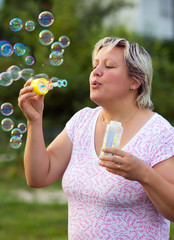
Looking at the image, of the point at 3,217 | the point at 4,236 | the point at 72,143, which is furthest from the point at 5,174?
the point at 72,143

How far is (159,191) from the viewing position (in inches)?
73.0

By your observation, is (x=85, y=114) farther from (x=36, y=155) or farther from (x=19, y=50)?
(x=19, y=50)

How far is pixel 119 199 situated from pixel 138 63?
0.71 meters

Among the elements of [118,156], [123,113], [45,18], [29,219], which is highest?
[45,18]

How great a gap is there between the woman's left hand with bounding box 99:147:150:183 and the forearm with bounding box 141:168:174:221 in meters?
0.05

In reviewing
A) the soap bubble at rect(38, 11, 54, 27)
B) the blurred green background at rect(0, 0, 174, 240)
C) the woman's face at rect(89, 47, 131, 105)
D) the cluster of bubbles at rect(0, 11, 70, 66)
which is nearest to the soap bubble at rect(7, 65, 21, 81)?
Result: the cluster of bubbles at rect(0, 11, 70, 66)

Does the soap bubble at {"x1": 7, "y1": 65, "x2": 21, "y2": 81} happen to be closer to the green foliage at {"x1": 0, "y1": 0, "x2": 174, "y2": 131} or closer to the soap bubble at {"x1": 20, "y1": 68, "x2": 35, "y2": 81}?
the soap bubble at {"x1": 20, "y1": 68, "x2": 35, "y2": 81}

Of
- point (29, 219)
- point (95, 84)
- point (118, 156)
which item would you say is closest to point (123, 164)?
point (118, 156)

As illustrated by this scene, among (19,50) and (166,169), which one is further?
(19,50)

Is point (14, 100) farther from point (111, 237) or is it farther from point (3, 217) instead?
point (111, 237)

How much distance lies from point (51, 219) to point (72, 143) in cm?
276

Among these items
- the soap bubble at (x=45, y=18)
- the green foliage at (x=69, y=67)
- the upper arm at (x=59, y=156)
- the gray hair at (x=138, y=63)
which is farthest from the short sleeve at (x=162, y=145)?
the green foliage at (x=69, y=67)

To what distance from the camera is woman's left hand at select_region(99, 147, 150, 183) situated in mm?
1697

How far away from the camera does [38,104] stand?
2164mm
